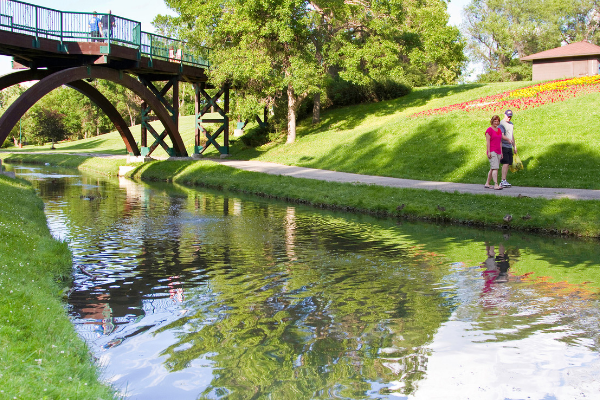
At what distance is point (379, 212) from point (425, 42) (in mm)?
17668

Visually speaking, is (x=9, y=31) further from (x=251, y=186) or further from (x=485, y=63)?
(x=485, y=63)

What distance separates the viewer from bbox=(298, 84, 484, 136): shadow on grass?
1339 inches

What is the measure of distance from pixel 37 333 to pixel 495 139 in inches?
509

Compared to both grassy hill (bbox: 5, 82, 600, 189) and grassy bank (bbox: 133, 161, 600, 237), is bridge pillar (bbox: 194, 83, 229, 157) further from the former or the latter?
grassy bank (bbox: 133, 161, 600, 237)

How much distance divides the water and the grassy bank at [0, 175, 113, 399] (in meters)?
0.35

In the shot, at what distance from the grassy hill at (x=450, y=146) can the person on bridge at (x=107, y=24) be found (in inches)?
378

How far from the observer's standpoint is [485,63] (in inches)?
2948

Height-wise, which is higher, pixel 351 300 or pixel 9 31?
pixel 9 31

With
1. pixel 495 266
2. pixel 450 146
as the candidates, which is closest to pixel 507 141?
pixel 450 146

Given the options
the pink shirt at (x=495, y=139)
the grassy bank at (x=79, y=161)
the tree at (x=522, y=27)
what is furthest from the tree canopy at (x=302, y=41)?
the tree at (x=522, y=27)

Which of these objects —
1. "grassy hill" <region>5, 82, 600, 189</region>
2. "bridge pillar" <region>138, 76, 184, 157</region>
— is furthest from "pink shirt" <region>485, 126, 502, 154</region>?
"bridge pillar" <region>138, 76, 184, 157</region>

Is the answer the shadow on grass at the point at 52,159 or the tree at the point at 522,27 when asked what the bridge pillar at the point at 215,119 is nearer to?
the shadow on grass at the point at 52,159

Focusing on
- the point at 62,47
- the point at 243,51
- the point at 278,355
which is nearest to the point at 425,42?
the point at 243,51

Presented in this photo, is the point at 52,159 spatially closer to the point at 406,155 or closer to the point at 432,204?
the point at 406,155
